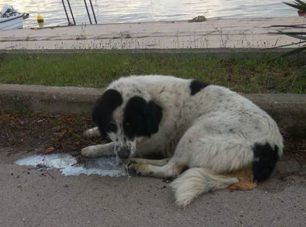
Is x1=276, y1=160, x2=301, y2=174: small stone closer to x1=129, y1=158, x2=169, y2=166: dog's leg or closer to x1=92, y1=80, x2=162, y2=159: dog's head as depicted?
x1=129, y1=158, x2=169, y2=166: dog's leg

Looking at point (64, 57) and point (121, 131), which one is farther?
point (64, 57)

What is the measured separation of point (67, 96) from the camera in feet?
20.3

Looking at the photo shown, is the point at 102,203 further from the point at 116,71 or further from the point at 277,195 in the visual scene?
the point at 116,71

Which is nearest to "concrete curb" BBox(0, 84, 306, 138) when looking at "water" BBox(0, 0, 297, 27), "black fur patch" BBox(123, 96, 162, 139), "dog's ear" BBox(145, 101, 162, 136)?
"dog's ear" BBox(145, 101, 162, 136)

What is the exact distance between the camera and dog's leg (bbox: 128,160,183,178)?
4.56 metres

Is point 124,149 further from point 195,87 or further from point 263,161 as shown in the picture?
point 263,161

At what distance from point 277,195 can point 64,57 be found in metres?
5.43

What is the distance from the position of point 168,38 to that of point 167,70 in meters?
4.05

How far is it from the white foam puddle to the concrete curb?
1025 millimetres

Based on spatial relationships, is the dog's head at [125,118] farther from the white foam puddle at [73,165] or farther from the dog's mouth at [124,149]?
the white foam puddle at [73,165]

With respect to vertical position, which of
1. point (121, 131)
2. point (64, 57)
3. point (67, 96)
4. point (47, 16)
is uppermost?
point (121, 131)

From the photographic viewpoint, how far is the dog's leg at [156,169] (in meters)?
4.56

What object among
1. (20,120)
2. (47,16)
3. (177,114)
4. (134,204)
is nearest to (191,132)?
(177,114)

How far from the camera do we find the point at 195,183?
13.5 ft
